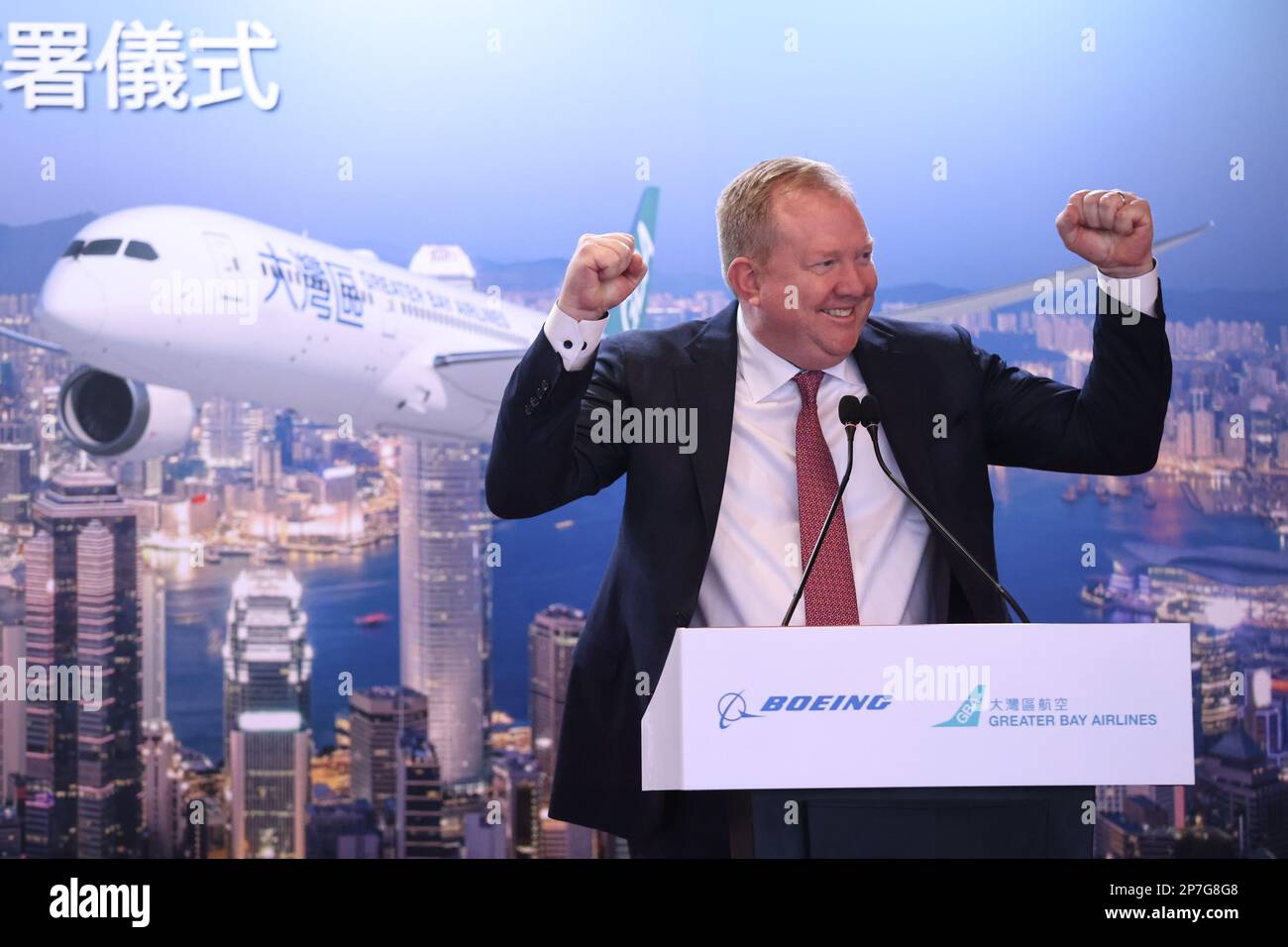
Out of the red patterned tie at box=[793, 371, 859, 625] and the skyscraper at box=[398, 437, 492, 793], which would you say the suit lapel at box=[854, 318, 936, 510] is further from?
the skyscraper at box=[398, 437, 492, 793]

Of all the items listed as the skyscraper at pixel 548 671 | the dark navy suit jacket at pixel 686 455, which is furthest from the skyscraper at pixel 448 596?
the dark navy suit jacket at pixel 686 455

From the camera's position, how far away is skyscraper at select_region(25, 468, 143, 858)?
18.8ft

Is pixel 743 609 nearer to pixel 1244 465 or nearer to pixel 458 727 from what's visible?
pixel 458 727

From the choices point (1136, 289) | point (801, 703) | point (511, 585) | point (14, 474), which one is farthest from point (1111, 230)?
point (14, 474)

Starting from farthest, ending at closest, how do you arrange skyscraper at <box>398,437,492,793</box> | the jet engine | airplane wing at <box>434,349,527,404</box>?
airplane wing at <box>434,349,527,404</box>
the jet engine
skyscraper at <box>398,437,492,793</box>

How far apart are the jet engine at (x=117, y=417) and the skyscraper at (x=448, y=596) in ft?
3.91

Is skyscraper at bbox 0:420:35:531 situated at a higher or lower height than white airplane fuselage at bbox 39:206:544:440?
lower

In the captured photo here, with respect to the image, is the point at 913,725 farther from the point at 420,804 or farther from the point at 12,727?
the point at 12,727

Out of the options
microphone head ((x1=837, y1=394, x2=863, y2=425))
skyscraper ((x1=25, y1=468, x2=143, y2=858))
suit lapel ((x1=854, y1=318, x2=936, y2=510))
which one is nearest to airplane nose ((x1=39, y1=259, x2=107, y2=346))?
skyscraper ((x1=25, y1=468, x2=143, y2=858))

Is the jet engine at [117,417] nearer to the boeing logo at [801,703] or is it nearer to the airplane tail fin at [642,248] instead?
the airplane tail fin at [642,248]
